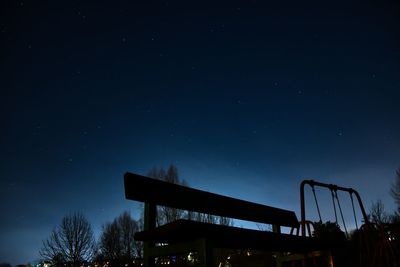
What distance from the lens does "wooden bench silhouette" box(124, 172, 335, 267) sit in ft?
7.73

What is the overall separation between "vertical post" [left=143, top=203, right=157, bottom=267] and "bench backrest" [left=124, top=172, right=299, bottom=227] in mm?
64

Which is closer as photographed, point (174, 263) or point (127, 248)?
point (174, 263)

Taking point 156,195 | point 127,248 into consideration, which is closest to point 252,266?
point 156,195

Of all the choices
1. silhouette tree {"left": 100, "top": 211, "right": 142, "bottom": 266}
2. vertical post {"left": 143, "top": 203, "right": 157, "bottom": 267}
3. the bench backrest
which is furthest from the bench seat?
silhouette tree {"left": 100, "top": 211, "right": 142, "bottom": 266}

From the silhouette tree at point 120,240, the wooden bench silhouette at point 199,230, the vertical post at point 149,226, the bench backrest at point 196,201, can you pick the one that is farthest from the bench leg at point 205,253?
the silhouette tree at point 120,240

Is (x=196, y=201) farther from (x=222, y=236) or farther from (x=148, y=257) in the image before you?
(x=222, y=236)

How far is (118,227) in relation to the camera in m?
45.0

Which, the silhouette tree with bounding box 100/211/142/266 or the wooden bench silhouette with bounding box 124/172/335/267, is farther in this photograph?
the silhouette tree with bounding box 100/211/142/266

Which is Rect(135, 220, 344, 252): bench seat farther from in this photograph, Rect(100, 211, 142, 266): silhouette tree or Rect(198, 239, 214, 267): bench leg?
Rect(100, 211, 142, 266): silhouette tree

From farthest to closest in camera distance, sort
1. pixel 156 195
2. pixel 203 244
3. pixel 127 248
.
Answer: pixel 127 248, pixel 156 195, pixel 203 244

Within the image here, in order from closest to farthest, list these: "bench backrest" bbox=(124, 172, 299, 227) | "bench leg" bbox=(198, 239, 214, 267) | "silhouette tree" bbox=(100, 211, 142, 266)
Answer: "bench leg" bbox=(198, 239, 214, 267)
"bench backrest" bbox=(124, 172, 299, 227)
"silhouette tree" bbox=(100, 211, 142, 266)

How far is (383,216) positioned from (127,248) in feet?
96.5

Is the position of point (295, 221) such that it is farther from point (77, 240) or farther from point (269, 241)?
point (77, 240)

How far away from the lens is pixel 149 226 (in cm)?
309
